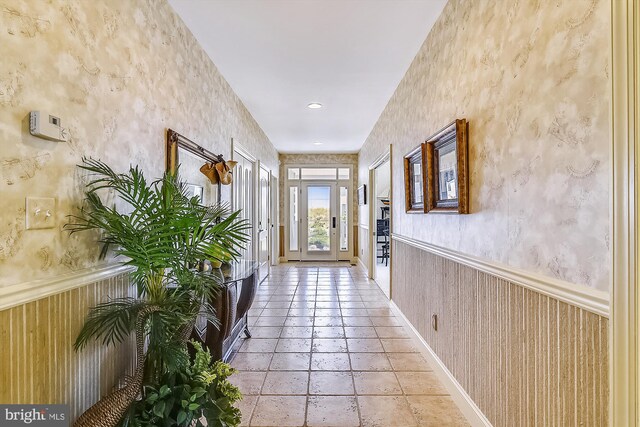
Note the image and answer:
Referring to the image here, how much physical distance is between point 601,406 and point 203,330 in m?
2.21

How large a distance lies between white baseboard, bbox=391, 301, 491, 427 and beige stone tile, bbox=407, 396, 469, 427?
0.04m

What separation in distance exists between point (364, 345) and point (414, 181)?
1.51m

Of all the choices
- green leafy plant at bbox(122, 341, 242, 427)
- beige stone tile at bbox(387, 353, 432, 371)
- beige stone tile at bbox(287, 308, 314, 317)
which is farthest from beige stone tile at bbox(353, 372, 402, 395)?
beige stone tile at bbox(287, 308, 314, 317)

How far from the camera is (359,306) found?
162 inches

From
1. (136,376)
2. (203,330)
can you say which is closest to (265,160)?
(203,330)

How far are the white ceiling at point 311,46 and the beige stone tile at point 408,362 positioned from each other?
8.38 feet

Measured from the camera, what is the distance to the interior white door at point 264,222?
5.58m

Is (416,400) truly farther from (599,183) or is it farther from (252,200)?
(252,200)

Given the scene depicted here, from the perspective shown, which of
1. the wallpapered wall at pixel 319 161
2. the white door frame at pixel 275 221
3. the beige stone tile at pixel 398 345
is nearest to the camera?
the beige stone tile at pixel 398 345

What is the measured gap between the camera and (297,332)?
3.23 metres

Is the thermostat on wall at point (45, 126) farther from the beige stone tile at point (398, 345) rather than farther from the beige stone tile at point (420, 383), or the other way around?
the beige stone tile at point (398, 345)

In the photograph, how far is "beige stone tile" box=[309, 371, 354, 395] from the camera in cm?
219

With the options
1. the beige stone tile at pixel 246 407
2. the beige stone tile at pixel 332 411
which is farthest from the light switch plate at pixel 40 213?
the beige stone tile at pixel 332 411

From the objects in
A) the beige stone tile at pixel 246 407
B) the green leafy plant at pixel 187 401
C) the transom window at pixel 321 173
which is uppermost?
the transom window at pixel 321 173
